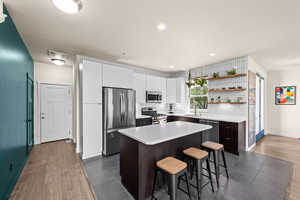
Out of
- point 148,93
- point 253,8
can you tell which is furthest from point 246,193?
point 148,93

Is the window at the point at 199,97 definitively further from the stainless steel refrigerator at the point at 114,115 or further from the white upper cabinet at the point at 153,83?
the stainless steel refrigerator at the point at 114,115

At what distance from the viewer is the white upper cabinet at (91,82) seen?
3150 mm

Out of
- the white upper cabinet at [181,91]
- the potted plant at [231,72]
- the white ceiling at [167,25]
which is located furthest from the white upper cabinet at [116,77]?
the potted plant at [231,72]

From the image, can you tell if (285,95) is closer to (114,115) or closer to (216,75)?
(216,75)

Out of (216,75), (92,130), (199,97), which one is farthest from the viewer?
(199,97)

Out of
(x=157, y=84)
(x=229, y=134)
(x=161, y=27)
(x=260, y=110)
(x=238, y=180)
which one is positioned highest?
(x=161, y=27)

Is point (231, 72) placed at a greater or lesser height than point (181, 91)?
greater

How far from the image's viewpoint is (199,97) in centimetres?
494

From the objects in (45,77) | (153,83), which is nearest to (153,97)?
(153,83)

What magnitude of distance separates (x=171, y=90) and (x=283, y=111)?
445 centimetres

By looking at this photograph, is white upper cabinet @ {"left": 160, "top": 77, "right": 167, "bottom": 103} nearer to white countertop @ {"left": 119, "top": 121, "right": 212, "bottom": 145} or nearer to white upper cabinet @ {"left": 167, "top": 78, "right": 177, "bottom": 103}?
white upper cabinet @ {"left": 167, "top": 78, "right": 177, "bottom": 103}

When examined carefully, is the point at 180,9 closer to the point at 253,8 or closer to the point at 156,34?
the point at 156,34

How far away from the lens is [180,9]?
1.77 metres

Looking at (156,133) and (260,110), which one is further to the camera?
(260,110)
